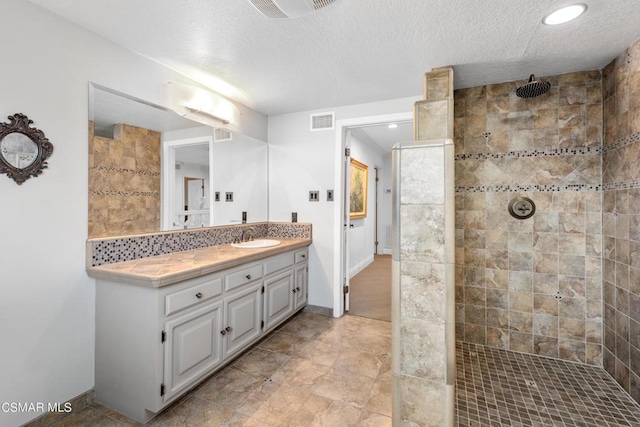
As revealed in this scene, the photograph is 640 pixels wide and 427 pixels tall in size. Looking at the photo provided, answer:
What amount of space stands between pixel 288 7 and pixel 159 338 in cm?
191

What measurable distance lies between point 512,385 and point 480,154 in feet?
6.05

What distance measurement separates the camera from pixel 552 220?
7.93ft

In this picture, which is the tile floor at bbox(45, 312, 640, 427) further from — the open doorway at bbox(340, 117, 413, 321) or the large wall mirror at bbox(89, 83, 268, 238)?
the large wall mirror at bbox(89, 83, 268, 238)

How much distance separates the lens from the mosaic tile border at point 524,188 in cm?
232

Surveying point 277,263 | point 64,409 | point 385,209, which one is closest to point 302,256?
point 277,263

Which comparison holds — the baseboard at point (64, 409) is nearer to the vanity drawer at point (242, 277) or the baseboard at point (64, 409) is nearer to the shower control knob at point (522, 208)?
the vanity drawer at point (242, 277)

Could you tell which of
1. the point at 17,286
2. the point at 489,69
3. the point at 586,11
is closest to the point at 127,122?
the point at 17,286

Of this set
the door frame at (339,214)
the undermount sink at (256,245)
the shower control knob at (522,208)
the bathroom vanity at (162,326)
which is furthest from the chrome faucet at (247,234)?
the shower control knob at (522,208)

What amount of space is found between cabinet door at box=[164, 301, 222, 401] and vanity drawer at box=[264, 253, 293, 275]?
631mm

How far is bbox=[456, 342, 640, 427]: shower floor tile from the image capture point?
174cm

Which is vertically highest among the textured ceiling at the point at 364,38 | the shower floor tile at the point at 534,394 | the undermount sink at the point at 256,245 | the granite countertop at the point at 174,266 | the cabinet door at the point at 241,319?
the textured ceiling at the point at 364,38

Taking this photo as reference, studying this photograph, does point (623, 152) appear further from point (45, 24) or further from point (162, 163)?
A: point (45, 24)

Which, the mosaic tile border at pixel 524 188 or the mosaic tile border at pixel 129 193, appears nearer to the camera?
the mosaic tile border at pixel 129 193

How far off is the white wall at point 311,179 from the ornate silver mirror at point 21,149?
86.2 inches
